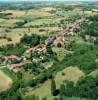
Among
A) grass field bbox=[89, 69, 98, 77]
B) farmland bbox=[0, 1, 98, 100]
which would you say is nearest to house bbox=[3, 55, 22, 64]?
farmland bbox=[0, 1, 98, 100]

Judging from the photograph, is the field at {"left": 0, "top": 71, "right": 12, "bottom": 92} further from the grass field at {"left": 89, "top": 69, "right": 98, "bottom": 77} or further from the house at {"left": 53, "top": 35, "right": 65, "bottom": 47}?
the house at {"left": 53, "top": 35, "right": 65, "bottom": 47}

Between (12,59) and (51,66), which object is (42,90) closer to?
(51,66)

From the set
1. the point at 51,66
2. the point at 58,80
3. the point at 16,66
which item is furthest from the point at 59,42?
the point at 58,80

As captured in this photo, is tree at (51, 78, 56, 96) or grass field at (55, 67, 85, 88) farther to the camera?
grass field at (55, 67, 85, 88)

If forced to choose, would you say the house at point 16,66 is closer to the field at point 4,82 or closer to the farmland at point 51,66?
the farmland at point 51,66

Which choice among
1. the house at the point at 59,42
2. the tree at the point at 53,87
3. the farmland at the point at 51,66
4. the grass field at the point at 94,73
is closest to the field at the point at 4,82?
the farmland at the point at 51,66

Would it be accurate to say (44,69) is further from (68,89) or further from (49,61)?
(68,89)

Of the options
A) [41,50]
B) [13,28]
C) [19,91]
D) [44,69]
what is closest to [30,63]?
[44,69]

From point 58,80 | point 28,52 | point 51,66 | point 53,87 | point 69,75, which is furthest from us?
point 28,52
